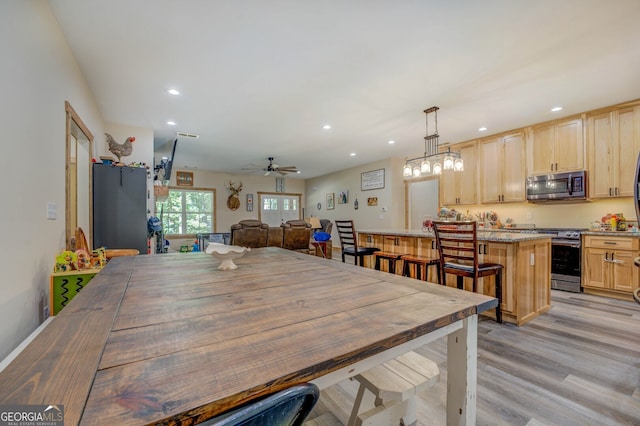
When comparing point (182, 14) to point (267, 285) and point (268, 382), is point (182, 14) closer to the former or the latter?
point (267, 285)

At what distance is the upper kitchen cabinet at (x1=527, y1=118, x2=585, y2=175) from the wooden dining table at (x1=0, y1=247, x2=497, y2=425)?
4524 mm

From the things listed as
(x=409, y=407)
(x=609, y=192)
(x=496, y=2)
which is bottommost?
(x=409, y=407)

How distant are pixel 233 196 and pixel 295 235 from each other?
4.02 m

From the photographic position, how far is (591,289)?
3.73 meters

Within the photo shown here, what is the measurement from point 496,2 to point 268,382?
105 inches

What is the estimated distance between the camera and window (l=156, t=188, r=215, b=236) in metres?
8.27

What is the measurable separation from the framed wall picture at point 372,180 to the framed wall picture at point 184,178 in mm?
5261

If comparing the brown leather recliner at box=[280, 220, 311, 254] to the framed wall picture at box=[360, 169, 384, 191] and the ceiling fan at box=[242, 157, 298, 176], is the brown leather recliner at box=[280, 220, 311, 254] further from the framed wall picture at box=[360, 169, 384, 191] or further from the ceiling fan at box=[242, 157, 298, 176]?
the framed wall picture at box=[360, 169, 384, 191]

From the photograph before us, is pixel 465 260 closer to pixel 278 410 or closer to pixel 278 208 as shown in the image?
pixel 278 410

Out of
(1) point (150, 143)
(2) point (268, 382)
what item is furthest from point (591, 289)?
(1) point (150, 143)

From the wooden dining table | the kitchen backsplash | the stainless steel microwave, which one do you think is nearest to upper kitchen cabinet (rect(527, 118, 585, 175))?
the stainless steel microwave

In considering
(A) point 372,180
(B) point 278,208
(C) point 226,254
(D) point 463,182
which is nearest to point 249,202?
(B) point 278,208

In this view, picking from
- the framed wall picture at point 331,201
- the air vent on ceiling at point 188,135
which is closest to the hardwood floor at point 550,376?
the air vent on ceiling at point 188,135

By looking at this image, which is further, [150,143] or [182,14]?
[150,143]
